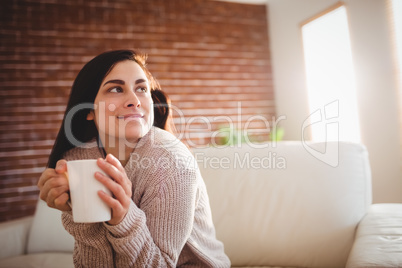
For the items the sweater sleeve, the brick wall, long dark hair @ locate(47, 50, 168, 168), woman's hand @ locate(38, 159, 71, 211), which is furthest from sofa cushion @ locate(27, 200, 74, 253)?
the brick wall

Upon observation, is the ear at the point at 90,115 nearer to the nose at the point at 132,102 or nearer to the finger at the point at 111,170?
the nose at the point at 132,102

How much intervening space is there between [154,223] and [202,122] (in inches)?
112

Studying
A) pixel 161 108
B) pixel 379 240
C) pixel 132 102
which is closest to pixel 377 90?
pixel 379 240

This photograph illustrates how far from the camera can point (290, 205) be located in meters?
1.30

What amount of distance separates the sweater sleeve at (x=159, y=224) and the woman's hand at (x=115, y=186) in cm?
5

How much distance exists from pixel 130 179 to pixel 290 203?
0.70m

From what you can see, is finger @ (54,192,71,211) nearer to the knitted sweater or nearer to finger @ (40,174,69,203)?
finger @ (40,174,69,203)

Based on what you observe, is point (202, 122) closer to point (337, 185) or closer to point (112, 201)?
point (337, 185)

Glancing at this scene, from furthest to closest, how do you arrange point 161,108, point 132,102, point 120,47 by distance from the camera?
1. point 120,47
2. point 161,108
3. point 132,102

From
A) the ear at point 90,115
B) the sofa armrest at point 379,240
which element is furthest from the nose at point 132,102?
the sofa armrest at point 379,240

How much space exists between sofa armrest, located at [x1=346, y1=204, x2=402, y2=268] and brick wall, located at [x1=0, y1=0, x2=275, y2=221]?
248 centimetres

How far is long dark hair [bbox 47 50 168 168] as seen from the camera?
994 mm

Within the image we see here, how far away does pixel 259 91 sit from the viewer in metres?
3.87

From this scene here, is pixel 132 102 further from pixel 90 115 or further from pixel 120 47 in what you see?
pixel 120 47
